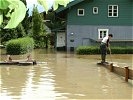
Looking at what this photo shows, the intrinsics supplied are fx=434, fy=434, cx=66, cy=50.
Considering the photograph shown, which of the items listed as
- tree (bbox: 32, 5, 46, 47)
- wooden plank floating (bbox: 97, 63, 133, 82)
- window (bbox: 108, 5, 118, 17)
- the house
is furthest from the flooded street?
tree (bbox: 32, 5, 46, 47)

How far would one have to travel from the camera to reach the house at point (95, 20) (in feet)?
135

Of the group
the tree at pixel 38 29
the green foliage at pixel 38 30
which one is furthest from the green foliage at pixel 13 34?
the tree at pixel 38 29

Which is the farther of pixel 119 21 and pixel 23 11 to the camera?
pixel 119 21

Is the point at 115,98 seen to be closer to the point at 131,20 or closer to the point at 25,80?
the point at 25,80

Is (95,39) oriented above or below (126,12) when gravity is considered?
below

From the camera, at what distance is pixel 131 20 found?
41.9 metres

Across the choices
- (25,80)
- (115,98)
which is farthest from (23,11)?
(25,80)

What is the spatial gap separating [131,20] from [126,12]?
1.00 meters

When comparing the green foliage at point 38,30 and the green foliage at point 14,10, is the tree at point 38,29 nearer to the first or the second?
the green foliage at point 38,30

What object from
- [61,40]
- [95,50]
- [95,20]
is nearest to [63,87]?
[95,50]

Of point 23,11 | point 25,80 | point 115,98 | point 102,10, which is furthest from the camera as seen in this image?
point 102,10

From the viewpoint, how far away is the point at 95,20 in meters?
41.3

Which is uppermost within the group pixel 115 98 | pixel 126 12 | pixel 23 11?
pixel 126 12

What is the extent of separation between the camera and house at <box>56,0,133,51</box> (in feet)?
135
